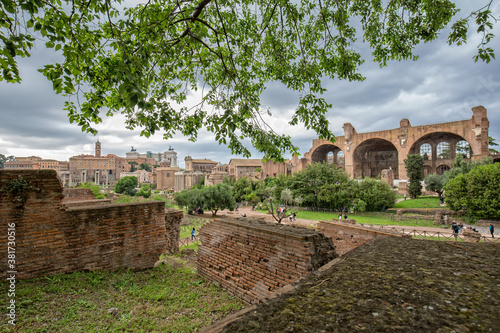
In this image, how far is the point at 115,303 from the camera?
12.8 feet

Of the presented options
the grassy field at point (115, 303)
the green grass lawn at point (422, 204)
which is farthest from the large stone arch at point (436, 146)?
the grassy field at point (115, 303)

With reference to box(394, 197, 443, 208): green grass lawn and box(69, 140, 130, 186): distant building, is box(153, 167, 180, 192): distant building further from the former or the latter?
box(394, 197, 443, 208): green grass lawn

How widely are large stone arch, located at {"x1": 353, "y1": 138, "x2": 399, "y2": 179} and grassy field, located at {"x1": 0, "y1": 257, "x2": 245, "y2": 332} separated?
44639 mm

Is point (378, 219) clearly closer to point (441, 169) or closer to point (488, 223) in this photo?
point (488, 223)

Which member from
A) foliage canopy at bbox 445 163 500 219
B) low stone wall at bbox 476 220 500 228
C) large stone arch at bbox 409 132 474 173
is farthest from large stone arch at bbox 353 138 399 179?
low stone wall at bbox 476 220 500 228

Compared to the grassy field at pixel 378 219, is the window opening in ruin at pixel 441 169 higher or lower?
higher

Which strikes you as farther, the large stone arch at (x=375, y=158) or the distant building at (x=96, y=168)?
the distant building at (x=96, y=168)

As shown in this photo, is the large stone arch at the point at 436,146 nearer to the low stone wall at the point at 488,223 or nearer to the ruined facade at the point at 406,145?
the ruined facade at the point at 406,145

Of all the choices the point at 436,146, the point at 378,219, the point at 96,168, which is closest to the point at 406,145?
the point at 436,146

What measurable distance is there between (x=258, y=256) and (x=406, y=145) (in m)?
41.2

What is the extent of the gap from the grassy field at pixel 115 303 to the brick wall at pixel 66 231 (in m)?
0.27

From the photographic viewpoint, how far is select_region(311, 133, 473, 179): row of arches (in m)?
37.2

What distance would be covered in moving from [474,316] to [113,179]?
10868cm

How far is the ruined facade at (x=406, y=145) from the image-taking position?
98.3 ft
